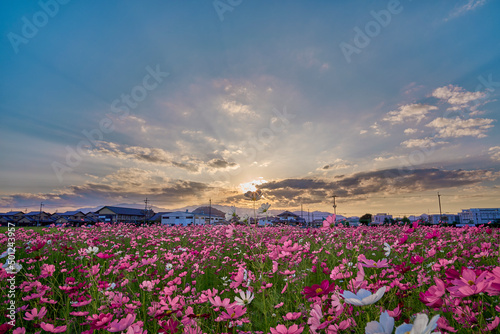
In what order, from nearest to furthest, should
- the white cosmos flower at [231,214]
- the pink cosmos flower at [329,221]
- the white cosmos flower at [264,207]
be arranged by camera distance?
the pink cosmos flower at [329,221], the white cosmos flower at [264,207], the white cosmos flower at [231,214]

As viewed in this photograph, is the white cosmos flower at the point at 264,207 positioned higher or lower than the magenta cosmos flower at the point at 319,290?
higher

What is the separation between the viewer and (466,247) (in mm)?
5035

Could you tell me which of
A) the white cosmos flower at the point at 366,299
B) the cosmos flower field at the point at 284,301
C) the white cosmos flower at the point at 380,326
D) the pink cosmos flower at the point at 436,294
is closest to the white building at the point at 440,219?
the cosmos flower field at the point at 284,301

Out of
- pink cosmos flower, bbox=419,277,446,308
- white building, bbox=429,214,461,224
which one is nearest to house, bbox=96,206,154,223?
white building, bbox=429,214,461,224

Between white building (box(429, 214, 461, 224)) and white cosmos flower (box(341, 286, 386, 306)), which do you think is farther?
white building (box(429, 214, 461, 224))

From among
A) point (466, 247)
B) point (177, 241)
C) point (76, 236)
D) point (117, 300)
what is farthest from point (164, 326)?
point (76, 236)

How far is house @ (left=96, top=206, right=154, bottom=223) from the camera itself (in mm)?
58719

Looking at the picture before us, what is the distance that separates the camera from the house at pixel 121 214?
5872cm

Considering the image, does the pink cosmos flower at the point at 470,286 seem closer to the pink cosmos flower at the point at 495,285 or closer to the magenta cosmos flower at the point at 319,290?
the pink cosmos flower at the point at 495,285

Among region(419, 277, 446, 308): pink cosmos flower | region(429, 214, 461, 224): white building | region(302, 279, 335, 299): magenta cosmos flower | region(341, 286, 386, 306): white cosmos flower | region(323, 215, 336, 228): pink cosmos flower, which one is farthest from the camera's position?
region(429, 214, 461, 224): white building

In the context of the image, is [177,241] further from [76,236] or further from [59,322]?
[59,322]

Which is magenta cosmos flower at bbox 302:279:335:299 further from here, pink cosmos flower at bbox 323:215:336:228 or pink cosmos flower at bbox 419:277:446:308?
pink cosmos flower at bbox 323:215:336:228

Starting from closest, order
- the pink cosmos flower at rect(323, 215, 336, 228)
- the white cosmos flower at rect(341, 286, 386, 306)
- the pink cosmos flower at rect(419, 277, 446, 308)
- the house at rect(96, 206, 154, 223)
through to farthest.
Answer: the white cosmos flower at rect(341, 286, 386, 306), the pink cosmos flower at rect(419, 277, 446, 308), the pink cosmos flower at rect(323, 215, 336, 228), the house at rect(96, 206, 154, 223)

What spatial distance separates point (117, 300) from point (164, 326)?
0.77 metres
